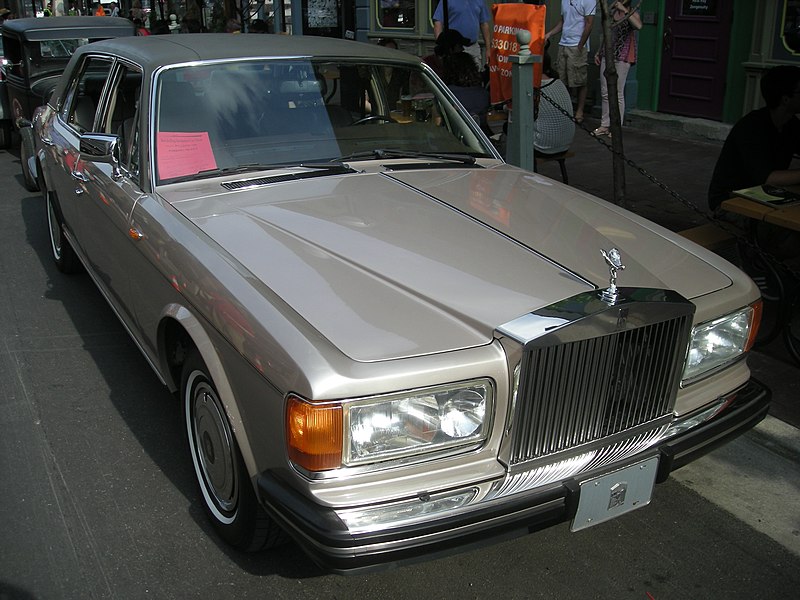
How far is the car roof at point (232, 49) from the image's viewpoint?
4023 mm

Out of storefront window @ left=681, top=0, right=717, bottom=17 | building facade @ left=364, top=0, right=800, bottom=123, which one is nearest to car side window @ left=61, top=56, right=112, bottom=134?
building facade @ left=364, top=0, right=800, bottom=123

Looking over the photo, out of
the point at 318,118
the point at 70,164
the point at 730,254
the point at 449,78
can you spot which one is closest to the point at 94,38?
the point at 449,78

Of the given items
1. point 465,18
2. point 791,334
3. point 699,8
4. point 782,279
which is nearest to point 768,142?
point 782,279

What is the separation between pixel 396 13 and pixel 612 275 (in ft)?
47.5

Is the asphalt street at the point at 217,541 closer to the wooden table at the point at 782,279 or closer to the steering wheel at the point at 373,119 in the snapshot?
the wooden table at the point at 782,279

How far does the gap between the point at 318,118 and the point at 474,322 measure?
184 cm

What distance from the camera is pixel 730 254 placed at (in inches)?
209

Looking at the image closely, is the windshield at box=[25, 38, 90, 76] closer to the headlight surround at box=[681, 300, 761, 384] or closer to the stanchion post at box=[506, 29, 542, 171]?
the stanchion post at box=[506, 29, 542, 171]

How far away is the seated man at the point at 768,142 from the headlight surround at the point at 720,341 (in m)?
2.32

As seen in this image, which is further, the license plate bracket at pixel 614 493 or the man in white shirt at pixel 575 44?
the man in white shirt at pixel 575 44

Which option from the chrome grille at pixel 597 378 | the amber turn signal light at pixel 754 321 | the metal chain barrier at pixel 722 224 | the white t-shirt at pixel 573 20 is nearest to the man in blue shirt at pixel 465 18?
the white t-shirt at pixel 573 20

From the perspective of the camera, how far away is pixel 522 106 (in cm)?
605

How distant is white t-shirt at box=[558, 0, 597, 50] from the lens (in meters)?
10.7

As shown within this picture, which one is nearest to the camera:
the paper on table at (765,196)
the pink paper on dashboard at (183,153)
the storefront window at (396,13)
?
the pink paper on dashboard at (183,153)
